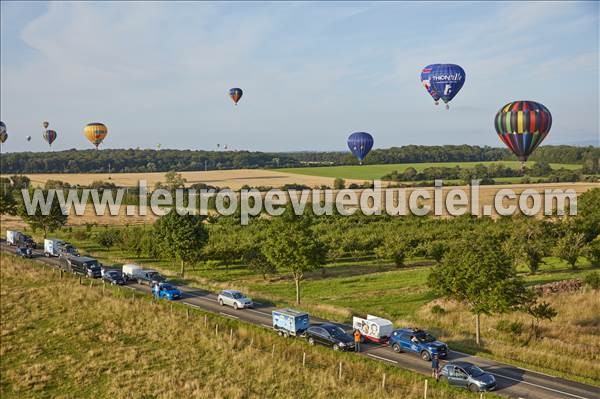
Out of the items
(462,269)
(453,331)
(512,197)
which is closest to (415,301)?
(453,331)

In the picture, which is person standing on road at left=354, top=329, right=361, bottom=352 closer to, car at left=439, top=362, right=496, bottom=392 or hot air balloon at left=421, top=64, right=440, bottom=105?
car at left=439, top=362, right=496, bottom=392

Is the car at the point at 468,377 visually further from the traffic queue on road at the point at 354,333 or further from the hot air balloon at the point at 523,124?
the hot air balloon at the point at 523,124

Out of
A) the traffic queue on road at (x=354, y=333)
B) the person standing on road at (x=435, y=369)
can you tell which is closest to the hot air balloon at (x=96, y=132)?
the traffic queue on road at (x=354, y=333)

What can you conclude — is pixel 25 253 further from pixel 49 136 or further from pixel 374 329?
pixel 49 136

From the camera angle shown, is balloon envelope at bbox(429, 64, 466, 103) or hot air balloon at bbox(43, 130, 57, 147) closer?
balloon envelope at bbox(429, 64, 466, 103)

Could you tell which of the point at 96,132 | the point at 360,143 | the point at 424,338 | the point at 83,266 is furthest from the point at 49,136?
the point at 424,338

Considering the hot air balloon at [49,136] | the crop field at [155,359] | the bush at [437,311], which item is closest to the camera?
the crop field at [155,359]

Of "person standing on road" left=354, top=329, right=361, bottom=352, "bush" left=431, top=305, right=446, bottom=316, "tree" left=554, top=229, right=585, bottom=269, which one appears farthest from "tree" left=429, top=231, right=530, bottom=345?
"tree" left=554, top=229, right=585, bottom=269
